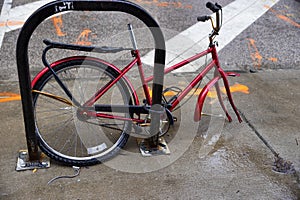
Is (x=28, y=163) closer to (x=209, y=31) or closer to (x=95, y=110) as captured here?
(x=95, y=110)

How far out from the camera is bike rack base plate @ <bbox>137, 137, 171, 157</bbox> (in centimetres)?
337

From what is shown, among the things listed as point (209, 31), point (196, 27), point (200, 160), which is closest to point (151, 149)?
point (200, 160)

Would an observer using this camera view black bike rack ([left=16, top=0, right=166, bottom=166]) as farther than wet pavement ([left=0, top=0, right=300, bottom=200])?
No

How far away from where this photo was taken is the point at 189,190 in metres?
3.01

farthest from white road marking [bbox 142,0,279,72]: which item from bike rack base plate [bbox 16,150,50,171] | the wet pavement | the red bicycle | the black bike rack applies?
bike rack base plate [bbox 16,150,50,171]

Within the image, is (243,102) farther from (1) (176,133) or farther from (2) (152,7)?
(2) (152,7)

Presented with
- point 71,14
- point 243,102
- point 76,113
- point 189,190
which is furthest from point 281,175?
point 71,14

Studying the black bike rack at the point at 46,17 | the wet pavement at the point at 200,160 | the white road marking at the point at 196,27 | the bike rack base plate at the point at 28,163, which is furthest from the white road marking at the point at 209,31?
the bike rack base plate at the point at 28,163

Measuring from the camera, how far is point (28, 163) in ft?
10.3

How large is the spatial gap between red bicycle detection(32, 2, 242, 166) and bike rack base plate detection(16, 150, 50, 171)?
0.30 feet

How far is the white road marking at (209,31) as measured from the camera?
510cm

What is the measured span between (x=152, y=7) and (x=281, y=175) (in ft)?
13.6

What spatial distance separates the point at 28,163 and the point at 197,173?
1.37m

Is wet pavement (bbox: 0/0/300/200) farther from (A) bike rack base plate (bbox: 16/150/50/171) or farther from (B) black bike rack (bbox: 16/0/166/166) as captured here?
(B) black bike rack (bbox: 16/0/166/166)
